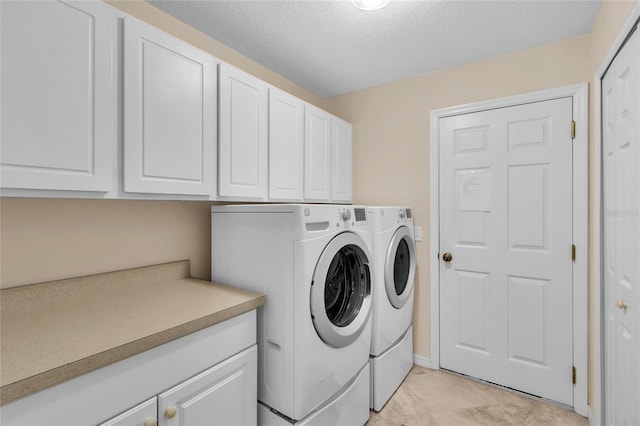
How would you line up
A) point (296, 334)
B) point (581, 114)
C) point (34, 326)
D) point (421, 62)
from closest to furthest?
1. point (34, 326)
2. point (296, 334)
3. point (581, 114)
4. point (421, 62)

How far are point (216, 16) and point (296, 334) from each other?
1.79 m

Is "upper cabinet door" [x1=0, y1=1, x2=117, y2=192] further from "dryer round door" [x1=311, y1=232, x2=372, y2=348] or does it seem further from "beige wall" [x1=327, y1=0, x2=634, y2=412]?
"beige wall" [x1=327, y1=0, x2=634, y2=412]

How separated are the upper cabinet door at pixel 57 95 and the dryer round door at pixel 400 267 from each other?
5.29 ft

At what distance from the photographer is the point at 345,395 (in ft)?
5.35

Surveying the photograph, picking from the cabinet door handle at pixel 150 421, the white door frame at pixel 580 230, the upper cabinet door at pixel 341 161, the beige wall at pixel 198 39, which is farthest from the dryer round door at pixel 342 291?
the beige wall at pixel 198 39

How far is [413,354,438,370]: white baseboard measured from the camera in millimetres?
2426

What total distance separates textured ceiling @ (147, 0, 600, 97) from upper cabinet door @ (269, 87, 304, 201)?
1.28 feet

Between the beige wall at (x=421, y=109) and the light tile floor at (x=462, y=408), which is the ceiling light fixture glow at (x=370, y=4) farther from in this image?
the light tile floor at (x=462, y=408)

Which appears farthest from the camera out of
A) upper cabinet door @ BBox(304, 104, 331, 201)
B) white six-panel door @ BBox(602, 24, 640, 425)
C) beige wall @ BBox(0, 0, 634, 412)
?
upper cabinet door @ BBox(304, 104, 331, 201)

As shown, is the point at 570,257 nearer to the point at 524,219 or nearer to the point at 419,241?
the point at 524,219

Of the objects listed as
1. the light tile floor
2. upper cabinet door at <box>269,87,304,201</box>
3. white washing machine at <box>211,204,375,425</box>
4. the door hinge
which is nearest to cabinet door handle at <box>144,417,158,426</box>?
white washing machine at <box>211,204,375,425</box>

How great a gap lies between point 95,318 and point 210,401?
1.80 ft

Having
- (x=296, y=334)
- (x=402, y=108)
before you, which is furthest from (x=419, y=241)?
(x=296, y=334)

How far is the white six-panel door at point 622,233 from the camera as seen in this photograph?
114cm
